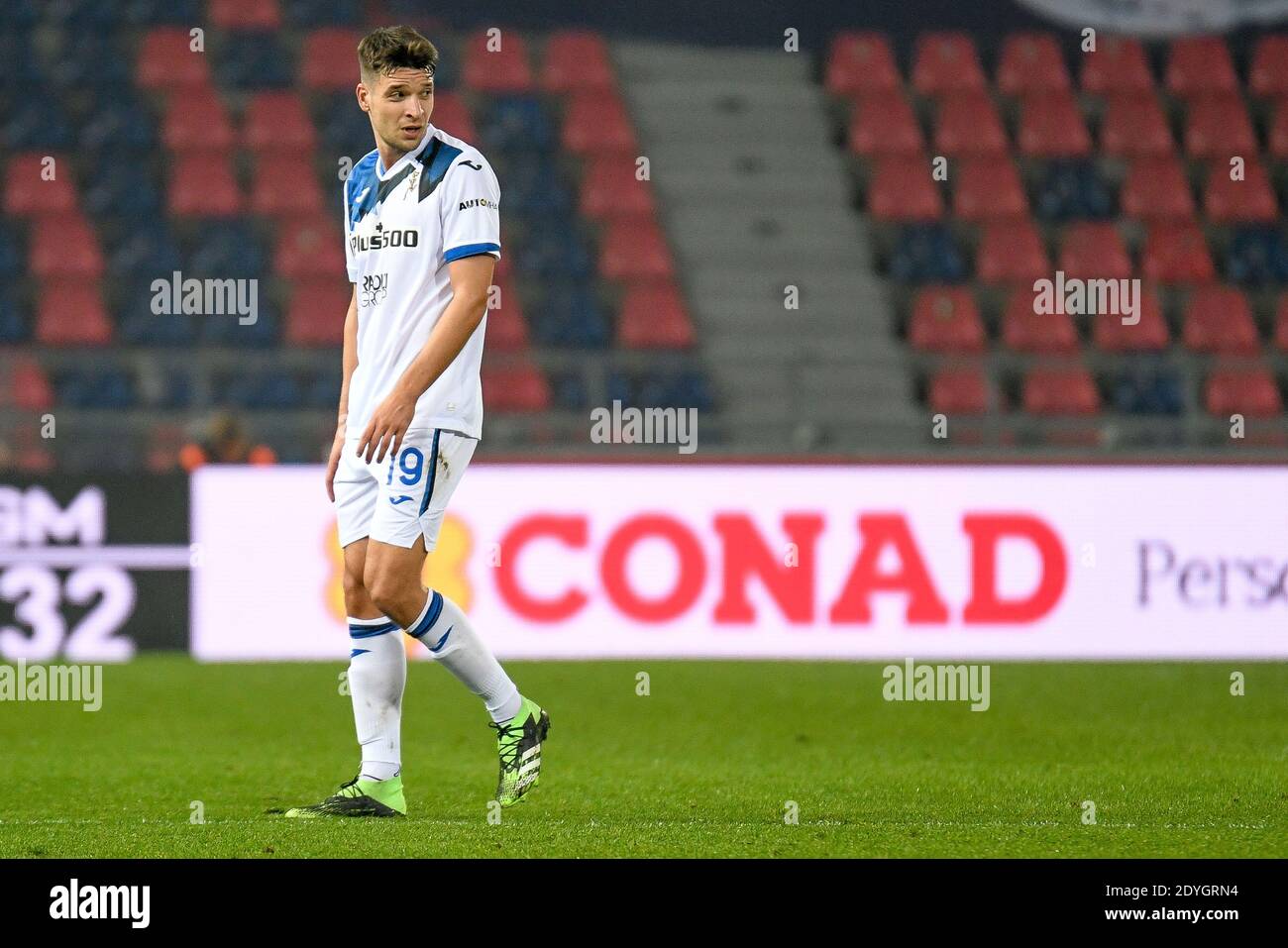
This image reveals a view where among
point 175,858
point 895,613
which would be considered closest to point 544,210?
point 895,613

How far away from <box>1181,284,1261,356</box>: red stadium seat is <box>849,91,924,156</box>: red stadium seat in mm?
2570

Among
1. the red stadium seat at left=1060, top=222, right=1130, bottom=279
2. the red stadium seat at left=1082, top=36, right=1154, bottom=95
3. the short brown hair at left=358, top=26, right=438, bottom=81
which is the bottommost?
the short brown hair at left=358, top=26, right=438, bottom=81

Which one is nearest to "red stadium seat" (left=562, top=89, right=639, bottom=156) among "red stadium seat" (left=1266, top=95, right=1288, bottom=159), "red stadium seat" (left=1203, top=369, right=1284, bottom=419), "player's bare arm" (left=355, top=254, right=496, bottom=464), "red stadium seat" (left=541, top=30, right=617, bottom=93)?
"red stadium seat" (left=541, top=30, right=617, bottom=93)

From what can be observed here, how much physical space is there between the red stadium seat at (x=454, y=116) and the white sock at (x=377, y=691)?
10210mm

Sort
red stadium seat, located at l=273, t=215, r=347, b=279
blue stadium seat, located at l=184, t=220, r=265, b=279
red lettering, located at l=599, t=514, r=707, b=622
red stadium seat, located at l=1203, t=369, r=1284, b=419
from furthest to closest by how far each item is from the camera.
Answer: red stadium seat, located at l=273, t=215, r=347, b=279, blue stadium seat, located at l=184, t=220, r=265, b=279, red stadium seat, located at l=1203, t=369, r=1284, b=419, red lettering, located at l=599, t=514, r=707, b=622

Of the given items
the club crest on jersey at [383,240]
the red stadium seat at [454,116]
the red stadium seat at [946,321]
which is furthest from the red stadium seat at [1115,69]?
the club crest on jersey at [383,240]

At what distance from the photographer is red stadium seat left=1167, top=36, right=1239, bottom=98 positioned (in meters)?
16.4

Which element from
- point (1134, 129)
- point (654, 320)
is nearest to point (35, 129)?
point (654, 320)

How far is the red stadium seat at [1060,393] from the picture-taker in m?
12.8

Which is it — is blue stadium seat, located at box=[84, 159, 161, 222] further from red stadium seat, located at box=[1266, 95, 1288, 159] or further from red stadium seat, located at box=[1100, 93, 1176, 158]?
red stadium seat, located at box=[1266, 95, 1288, 159]

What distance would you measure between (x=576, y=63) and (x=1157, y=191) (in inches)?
188

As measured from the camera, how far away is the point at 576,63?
53.7 feet
